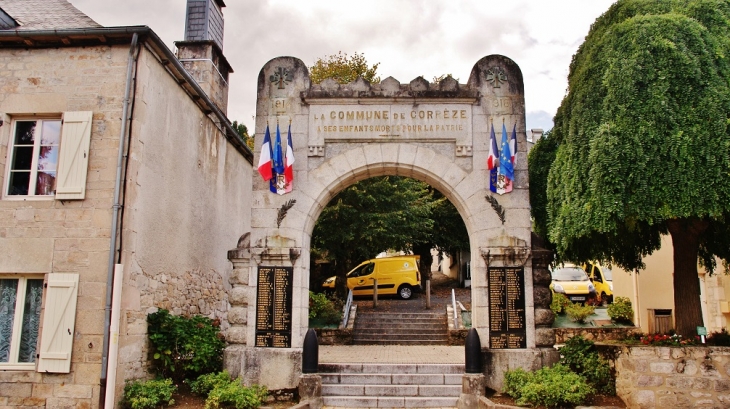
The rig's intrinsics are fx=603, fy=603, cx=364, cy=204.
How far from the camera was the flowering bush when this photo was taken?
815 centimetres

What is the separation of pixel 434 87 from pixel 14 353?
24.7 feet

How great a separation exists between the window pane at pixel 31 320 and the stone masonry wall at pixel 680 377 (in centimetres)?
833

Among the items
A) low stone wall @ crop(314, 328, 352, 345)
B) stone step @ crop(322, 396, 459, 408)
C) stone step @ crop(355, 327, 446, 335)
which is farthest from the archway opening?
stone step @ crop(322, 396, 459, 408)

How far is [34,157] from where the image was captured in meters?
9.09

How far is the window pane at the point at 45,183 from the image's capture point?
9016 mm

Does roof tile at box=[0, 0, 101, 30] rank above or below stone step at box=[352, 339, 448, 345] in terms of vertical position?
above

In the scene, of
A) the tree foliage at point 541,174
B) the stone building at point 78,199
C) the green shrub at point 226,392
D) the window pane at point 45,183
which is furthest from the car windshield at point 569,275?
the window pane at point 45,183

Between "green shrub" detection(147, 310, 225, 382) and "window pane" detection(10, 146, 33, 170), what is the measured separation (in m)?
2.96

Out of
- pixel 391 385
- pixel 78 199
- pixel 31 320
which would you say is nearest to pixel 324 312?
pixel 391 385

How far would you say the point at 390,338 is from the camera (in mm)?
15070

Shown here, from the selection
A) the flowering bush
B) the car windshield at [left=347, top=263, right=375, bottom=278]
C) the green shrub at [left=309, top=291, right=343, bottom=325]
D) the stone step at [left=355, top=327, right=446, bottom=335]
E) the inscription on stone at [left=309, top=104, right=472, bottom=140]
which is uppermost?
the inscription on stone at [left=309, top=104, right=472, bottom=140]

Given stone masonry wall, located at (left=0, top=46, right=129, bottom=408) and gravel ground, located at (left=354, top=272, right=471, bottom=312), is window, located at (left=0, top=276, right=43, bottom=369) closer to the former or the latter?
stone masonry wall, located at (left=0, top=46, right=129, bottom=408)

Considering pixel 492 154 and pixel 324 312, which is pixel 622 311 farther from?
pixel 492 154

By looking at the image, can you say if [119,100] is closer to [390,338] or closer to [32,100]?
[32,100]
